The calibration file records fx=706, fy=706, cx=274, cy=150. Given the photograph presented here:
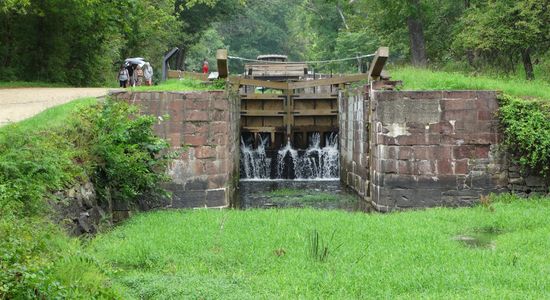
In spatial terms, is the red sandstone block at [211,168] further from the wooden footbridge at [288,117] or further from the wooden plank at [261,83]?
the wooden footbridge at [288,117]

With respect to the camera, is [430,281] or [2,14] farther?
[2,14]

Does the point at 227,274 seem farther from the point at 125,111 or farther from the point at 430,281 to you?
the point at 125,111

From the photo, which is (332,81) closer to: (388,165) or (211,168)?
(388,165)

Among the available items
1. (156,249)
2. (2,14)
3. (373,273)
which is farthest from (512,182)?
(2,14)

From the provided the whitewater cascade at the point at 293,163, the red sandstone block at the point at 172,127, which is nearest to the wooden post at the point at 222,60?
the red sandstone block at the point at 172,127

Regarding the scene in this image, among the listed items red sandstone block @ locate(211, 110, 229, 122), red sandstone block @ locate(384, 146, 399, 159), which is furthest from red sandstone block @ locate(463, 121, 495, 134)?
red sandstone block @ locate(211, 110, 229, 122)

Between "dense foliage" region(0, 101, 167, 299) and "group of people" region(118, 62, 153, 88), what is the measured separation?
936cm

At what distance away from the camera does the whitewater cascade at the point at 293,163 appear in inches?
850

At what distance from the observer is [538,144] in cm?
1371

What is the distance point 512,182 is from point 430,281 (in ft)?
24.1

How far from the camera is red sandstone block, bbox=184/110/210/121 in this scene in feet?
47.3

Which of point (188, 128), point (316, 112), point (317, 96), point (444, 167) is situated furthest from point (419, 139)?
point (317, 96)

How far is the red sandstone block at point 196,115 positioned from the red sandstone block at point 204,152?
0.60 metres

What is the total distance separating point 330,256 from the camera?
901 centimetres
